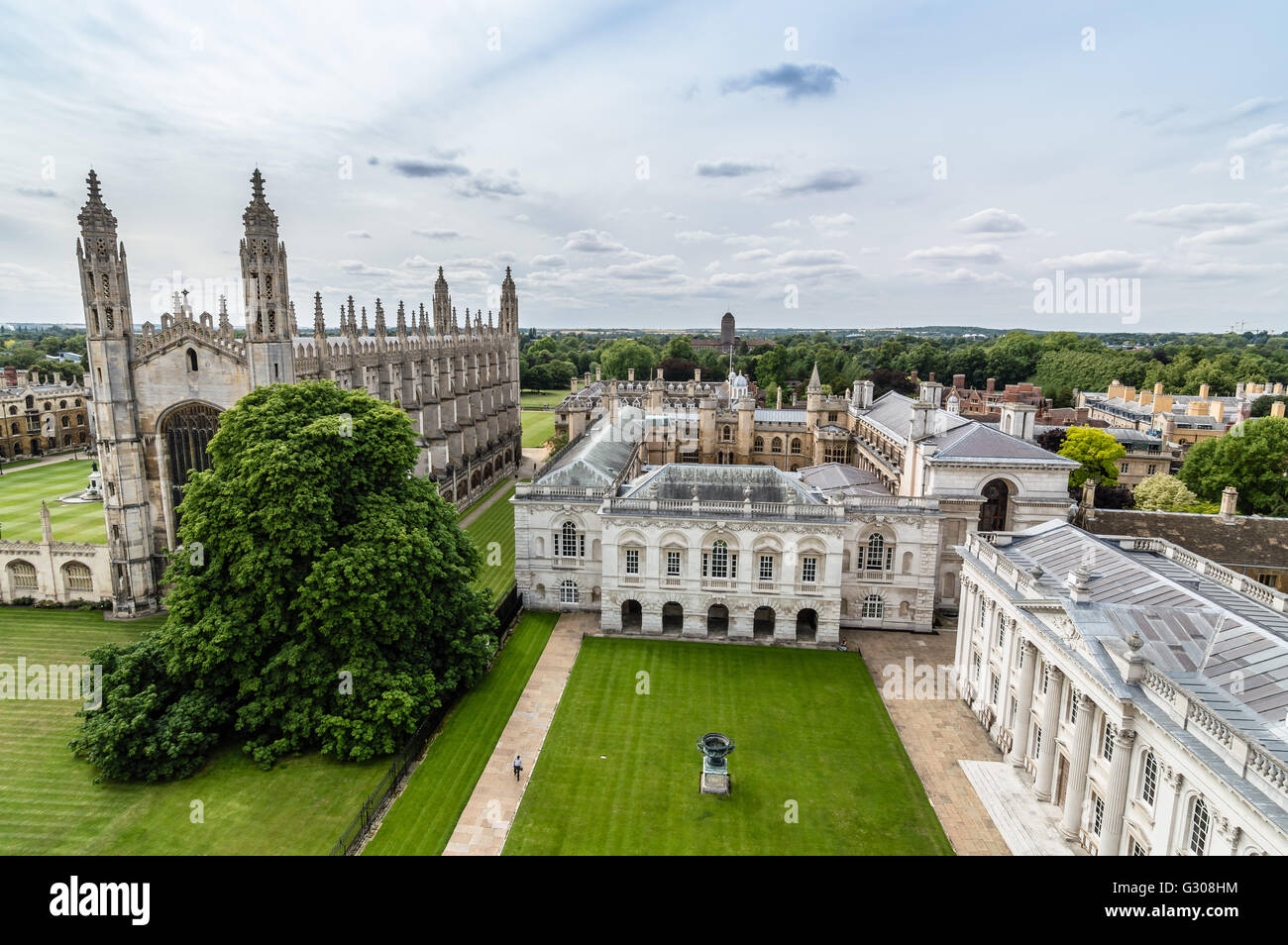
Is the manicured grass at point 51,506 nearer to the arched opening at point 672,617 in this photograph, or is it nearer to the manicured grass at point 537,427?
the arched opening at point 672,617

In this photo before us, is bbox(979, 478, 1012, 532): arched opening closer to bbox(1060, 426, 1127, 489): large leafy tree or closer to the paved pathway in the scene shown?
bbox(1060, 426, 1127, 489): large leafy tree

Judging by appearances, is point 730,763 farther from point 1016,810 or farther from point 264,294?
point 264,294

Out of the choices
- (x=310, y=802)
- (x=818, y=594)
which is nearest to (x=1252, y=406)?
(x=818, y=594)

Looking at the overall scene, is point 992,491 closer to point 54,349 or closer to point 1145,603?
point 1145,603

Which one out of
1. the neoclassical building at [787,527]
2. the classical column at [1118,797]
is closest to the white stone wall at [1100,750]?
the classical column at [1118,797]

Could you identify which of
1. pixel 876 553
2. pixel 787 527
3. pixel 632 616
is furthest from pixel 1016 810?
pixel 632 616
